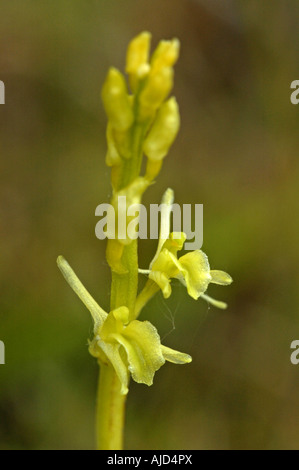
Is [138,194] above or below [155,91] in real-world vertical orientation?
below

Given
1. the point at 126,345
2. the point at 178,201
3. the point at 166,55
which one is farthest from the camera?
the point at 178,201

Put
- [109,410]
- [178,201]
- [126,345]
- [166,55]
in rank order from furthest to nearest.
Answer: [178,201], [109,410], [126,345], [166,55]

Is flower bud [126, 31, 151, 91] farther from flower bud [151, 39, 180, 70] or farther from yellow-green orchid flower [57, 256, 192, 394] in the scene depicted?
yellow-green orchid flower [57, 256, 192, 394]

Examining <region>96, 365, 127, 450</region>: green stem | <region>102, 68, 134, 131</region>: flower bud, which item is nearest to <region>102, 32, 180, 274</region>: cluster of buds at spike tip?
<region>102, 68, 134, 131</region>: flower bud

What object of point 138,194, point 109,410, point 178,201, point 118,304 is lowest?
point 109,410

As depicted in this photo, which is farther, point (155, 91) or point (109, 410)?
point (109, 410)

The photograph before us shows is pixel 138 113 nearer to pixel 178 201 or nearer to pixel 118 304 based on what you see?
pixel 118 304

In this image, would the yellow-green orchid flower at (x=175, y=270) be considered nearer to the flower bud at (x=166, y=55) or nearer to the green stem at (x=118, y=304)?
the green stem at (x=118, y=304)

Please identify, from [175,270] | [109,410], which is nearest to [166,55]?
[175,270]
